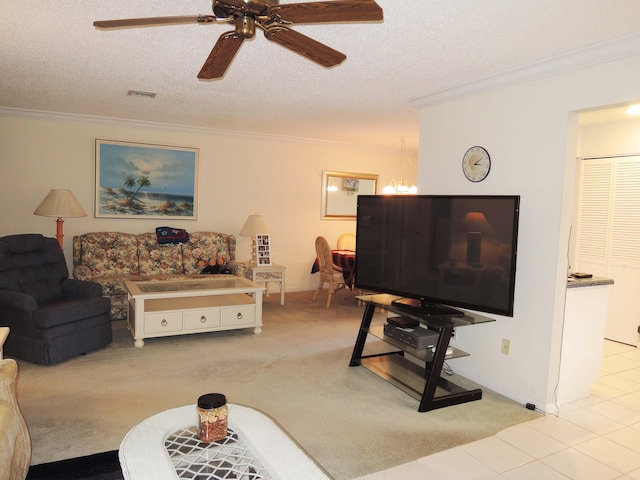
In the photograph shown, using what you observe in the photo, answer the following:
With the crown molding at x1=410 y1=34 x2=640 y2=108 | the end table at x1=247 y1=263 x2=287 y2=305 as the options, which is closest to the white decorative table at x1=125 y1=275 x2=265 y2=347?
the end table at x1=247 y1=263 x2=287 y2=305

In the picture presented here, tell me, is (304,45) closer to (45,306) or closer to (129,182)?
(45,306)

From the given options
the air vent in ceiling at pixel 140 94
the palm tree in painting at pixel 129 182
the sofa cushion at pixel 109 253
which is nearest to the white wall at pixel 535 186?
the air vent in ceiling at pixel 140 94

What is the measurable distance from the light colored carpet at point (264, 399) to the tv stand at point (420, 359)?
2.7 inches

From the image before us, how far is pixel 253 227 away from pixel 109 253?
181cm

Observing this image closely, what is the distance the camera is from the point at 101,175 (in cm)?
563

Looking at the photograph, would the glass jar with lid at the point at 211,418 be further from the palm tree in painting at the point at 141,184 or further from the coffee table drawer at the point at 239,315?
the palm tree in painting at the point at 141,184

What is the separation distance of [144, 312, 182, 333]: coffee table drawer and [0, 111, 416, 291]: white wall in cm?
213

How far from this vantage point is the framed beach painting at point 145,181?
223 inches

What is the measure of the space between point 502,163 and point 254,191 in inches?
160

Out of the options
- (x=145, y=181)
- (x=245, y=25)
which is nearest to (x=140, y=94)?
(x=145, y=181)

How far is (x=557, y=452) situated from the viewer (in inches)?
101

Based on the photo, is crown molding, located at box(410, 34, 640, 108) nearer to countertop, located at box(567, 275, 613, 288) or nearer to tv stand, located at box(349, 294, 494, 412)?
countertop, located at box(567, 275, 613, 288)

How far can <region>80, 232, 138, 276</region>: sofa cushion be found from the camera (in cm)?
524

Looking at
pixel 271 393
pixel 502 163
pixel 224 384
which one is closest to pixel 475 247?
pixel 502 163
